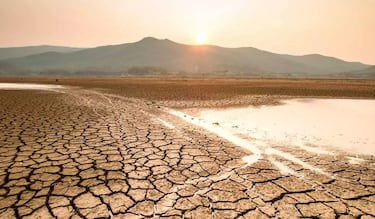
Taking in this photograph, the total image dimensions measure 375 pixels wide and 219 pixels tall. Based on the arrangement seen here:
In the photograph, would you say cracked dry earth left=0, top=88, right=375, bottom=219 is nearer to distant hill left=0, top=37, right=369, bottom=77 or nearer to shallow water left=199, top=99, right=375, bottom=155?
shallow water left=199, top=99, right=375, bottom=155

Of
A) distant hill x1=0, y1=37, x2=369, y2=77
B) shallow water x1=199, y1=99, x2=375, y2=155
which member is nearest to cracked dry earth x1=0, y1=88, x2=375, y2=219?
shallow water x1=199, y1=99, x2=375, y2=155

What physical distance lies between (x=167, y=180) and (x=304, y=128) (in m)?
4.91

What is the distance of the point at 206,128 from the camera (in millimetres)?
6684

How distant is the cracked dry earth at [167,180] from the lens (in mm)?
2629

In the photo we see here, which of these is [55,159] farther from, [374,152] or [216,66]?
[216,66]

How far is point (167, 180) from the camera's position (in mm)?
3344

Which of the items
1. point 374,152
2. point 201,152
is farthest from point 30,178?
point 374,152

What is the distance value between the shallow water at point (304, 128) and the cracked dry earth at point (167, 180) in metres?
0.69

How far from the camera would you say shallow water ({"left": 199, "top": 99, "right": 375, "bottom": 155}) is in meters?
5.22

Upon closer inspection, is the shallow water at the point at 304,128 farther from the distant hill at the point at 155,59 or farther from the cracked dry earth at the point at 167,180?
the distant hill at the point at 155,59

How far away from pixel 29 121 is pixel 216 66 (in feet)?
505

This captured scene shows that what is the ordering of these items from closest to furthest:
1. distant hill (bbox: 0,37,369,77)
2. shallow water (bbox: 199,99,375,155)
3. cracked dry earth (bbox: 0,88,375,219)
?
cracked dry earth (bbox: 0,88,375,219) < shallow water (bbox: 199,99,375,155) < distant hill (bbox: 0,37,369,77)

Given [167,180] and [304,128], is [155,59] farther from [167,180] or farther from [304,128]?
[167,180]

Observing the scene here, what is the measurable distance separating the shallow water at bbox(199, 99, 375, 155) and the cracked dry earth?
693 mm
